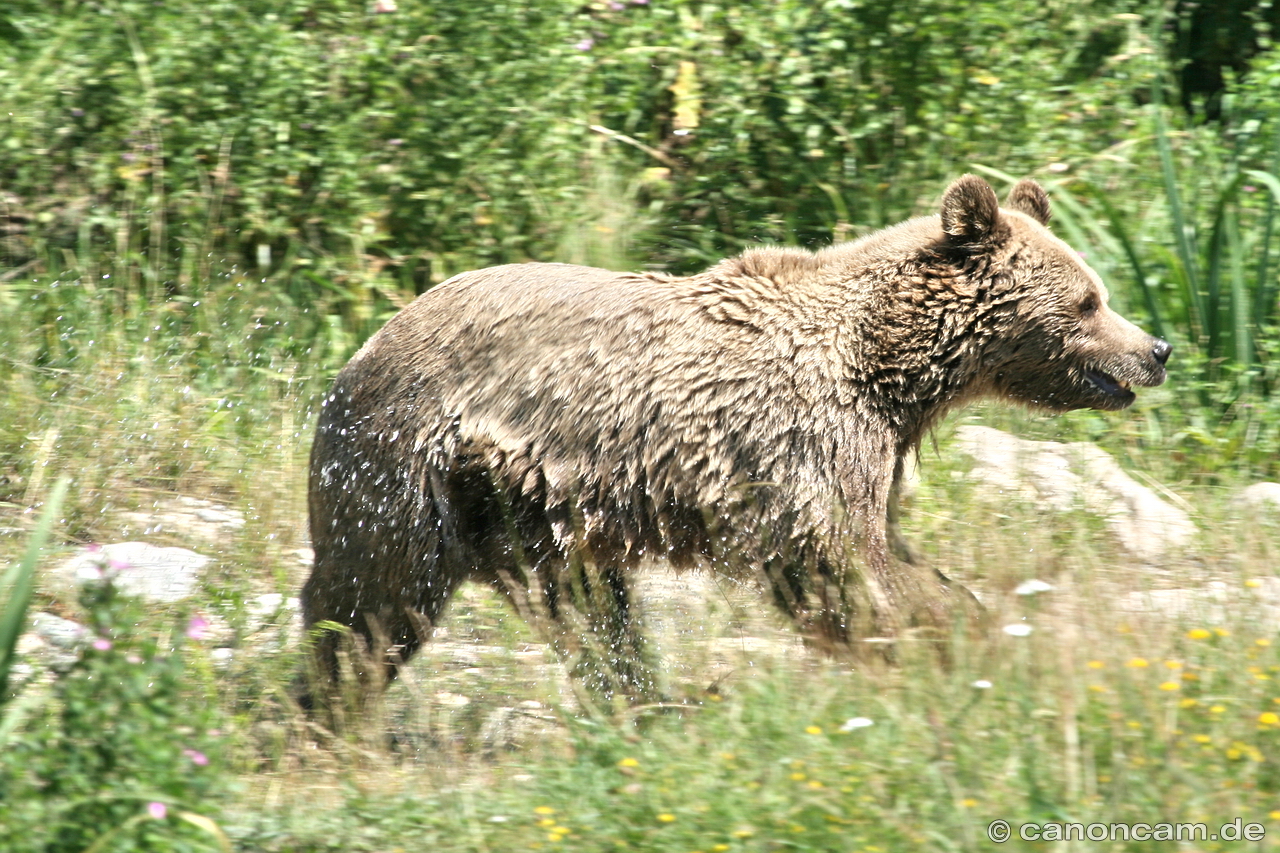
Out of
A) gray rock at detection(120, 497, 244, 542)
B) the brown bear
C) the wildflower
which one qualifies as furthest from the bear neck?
gray rock at detection(120, 497, 244, 542)

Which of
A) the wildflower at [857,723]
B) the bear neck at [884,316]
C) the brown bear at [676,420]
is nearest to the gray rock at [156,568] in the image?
the brown bear at [676,420]

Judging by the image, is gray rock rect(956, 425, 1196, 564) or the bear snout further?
gray rock rect(956, 425, 1196, 564)

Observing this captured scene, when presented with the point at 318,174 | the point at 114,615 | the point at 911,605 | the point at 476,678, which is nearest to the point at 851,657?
the point at 911,605

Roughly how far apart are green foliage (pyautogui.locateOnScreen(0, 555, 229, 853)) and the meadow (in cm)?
1

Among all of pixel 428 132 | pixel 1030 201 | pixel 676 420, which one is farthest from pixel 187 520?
pixel 1030 201

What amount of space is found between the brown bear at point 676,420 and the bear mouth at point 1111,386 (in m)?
0.12

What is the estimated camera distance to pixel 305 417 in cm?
724

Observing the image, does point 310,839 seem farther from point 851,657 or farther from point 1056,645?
point 1056,645

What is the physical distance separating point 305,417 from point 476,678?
96.1 inches

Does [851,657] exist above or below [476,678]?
above

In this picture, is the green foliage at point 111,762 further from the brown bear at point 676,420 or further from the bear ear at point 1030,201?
the bear ear at point 1030,201

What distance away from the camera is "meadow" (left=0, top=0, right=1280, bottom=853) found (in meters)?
3.47

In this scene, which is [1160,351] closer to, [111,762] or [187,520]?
[111,762]

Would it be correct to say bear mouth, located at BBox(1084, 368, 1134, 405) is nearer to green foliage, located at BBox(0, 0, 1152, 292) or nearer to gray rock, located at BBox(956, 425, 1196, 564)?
gray rock, located at BBox(956, 425, 1196, 564)
